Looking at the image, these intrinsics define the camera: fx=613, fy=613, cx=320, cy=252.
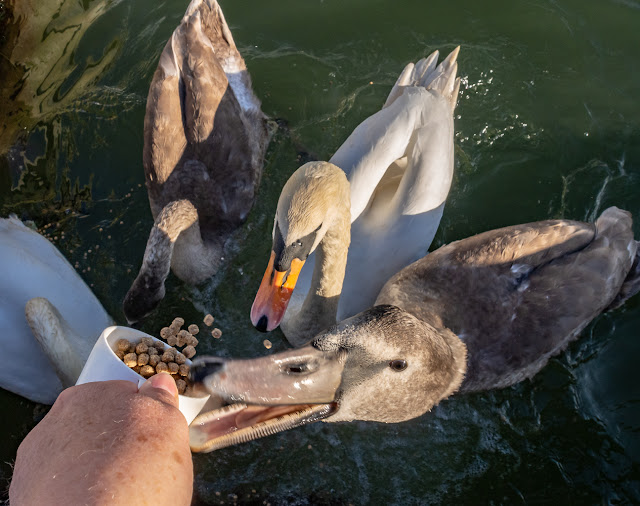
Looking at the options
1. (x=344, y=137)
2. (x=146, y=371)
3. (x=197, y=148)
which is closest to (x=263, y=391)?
(x=146, y=371)

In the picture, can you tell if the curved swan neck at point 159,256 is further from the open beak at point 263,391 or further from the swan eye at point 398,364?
the swan eye at point 398,364

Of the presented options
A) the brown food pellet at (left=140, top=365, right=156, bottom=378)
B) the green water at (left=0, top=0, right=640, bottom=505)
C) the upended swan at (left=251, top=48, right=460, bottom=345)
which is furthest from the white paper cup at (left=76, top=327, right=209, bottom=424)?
the green water at (left=0, top=0, right=640, bottom=505)

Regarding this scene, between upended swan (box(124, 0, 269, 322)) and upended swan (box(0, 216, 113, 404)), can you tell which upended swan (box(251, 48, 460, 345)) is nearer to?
upended swan (box(124, 0, 269, 322))

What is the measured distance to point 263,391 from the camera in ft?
9.78

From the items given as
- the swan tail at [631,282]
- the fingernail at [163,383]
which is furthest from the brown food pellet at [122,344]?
the swan tail at [631,282]

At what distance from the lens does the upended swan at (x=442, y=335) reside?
3.05 meters

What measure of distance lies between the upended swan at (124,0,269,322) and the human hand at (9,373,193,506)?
6.82 feet

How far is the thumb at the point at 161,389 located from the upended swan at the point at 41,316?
1834 mm

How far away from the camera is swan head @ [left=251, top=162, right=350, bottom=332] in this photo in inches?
132

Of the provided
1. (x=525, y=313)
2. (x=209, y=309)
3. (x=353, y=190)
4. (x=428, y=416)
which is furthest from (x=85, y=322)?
(x=525, y=313)

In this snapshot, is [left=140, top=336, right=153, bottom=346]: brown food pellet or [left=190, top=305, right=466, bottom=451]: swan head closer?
[left=190, top=305, right=466, bottom=451]: swan head

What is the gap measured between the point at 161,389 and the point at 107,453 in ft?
1.60

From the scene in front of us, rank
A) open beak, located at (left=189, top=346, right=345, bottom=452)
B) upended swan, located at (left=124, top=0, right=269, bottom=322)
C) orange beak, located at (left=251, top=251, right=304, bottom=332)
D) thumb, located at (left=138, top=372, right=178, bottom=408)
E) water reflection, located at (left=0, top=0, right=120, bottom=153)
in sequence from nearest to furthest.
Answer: thumb, located at (left=138, top=372, right=178, bottom=408) → open beak, located at (left=189, top=346, right=345, bottom=452) → orange beak, located at (left=251, top=251, right=304, bottom=332) → upended swan, located at (left=124, top=0, right=269, bottom=322) → water reflection, located at (left=0, top=0, right=120, bottom=153)

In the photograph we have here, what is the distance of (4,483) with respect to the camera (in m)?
4.67
